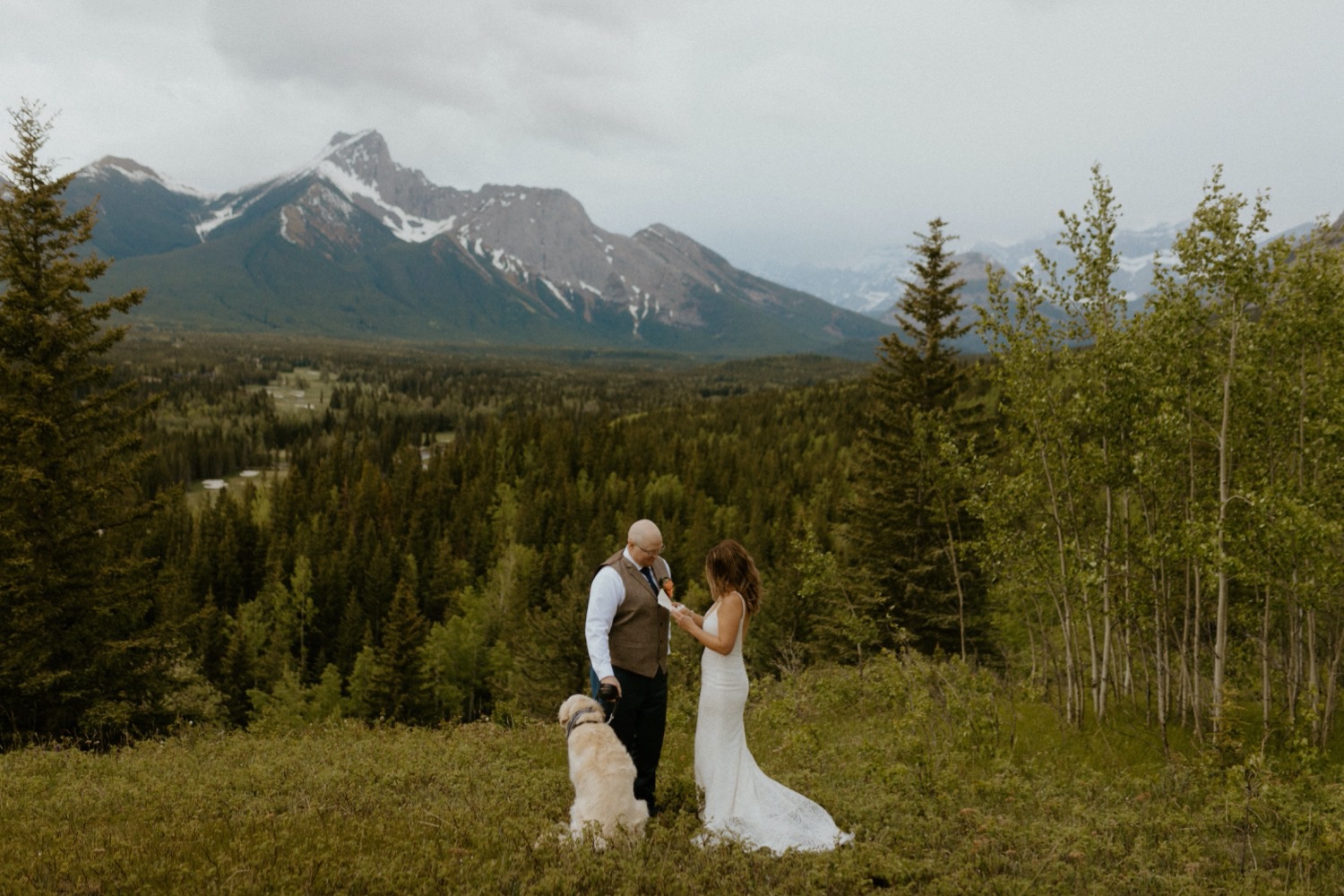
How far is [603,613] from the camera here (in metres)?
6.92

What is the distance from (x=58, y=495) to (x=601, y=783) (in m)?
15.3

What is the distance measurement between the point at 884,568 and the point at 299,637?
46343mm

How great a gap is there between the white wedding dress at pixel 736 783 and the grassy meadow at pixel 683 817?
0.34 metres

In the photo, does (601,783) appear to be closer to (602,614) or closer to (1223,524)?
(602,614)

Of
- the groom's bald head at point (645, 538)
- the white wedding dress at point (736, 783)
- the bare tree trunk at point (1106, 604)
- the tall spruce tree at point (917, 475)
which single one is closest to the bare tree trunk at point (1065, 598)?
the bare tree trunk at point (1106, 604)

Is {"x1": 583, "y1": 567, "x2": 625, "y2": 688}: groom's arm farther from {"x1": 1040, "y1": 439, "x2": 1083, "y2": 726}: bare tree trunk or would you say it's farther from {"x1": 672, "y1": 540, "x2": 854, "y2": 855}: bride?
{"x1": 1040, "y1": 439, "x2": 1083, "y2": 726}: bare tree trunk

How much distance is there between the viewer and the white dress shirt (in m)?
6.81

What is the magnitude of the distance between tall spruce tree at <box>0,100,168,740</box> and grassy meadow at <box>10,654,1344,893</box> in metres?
5.09

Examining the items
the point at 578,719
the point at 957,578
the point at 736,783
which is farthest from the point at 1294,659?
the point at 578,719

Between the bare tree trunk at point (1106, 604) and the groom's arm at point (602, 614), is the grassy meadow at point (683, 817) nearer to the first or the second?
the bare tree trunk at point (1106, 604)

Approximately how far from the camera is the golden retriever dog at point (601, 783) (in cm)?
646

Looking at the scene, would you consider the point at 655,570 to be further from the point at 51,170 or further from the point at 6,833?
the point at 51,170

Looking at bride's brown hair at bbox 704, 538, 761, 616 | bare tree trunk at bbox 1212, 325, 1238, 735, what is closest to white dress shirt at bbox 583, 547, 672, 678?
bride's brown hair at bbox 704, 538, 761, 616

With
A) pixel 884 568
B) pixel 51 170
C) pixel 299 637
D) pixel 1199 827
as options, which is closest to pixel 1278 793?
pixel 1199 827
